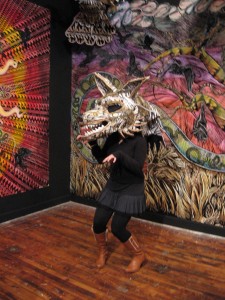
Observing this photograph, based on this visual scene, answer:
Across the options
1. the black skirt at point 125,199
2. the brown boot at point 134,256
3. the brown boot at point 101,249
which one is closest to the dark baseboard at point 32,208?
the brown boot at point 101,249

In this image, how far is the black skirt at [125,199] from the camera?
2379mm

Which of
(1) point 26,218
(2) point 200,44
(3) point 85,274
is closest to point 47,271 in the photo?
(3) point 85,274

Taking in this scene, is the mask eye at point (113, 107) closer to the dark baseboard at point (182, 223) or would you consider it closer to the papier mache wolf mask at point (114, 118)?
the papier mache wolf mask at point (114, 118)

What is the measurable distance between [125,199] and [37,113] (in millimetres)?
1874

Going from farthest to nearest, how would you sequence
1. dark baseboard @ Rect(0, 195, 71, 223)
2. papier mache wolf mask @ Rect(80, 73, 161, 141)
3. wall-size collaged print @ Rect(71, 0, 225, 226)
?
dark baseboard @ Rect(0, 195, 71, 223), wall-size collaged print @ Rect(71, 0, 225, 226), papier mache wolf mask @ Rect(80, 73, 161, 141)

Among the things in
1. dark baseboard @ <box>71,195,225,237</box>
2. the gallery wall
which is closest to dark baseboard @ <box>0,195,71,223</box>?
the gallery wall

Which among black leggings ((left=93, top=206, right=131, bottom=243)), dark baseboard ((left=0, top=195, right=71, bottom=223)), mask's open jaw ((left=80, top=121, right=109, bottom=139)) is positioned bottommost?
dark baseboard ((left=0, top=195, right=71, bottom=223))

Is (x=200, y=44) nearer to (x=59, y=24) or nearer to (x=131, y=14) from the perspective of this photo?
(x=131, y=14)

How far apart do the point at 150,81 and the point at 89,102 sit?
0.89 m

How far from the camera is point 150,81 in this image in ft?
11.7

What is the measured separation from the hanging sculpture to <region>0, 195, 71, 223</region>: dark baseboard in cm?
197

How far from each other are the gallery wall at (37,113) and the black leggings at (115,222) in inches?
56.8

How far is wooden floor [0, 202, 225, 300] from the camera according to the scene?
88.1 inches

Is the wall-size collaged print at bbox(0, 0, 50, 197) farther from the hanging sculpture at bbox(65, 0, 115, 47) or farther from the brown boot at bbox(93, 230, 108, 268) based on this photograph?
the brown boot at bbox(93, 230, 108, 268)
